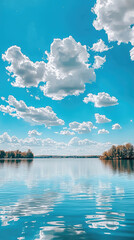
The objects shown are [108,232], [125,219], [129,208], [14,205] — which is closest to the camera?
[108,232]

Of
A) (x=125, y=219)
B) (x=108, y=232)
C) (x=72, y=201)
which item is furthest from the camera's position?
(x=72, y=201)

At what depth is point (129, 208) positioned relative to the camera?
1781 centimetres

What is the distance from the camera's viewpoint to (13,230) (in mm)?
12414

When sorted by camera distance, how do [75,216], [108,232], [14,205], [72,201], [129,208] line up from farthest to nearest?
1. [72,201]
2. [14,205]
3. [129,208]
4. [75,216]
5. [108,232]

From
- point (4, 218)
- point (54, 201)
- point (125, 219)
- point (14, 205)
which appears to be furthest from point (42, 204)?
point (125, 219)

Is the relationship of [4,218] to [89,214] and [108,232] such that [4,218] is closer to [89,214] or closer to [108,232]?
[89,214]

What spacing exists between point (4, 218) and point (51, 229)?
538 cm

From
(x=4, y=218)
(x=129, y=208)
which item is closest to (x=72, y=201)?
(x=129, y=208)

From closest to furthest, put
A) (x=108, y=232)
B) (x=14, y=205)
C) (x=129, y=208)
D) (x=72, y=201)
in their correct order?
(x=108, y=232), (x=129, y=208), (x=14, y=205), (x=72, y=201)

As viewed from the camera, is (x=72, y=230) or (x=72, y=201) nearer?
(x=72, y=230)

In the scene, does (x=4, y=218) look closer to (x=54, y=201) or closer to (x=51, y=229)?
(x=51, y=229)

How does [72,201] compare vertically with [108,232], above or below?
below

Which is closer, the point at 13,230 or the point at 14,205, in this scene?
the point at 13,230

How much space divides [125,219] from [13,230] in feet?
31.8
